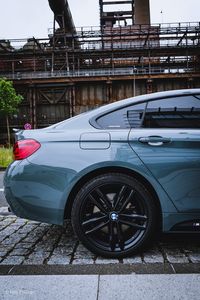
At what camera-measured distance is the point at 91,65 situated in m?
40.4

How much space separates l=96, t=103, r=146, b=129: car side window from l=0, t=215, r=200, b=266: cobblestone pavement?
1162 mm

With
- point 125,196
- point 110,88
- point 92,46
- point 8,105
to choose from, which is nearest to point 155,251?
point 125,196

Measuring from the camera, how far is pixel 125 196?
2.81 meters

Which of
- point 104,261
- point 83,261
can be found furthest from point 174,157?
point 83,261

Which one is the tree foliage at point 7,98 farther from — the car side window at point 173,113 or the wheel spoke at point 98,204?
the wheel spoke at point 98,204

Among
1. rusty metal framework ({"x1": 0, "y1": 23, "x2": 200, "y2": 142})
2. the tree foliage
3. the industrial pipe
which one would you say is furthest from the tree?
the industrial pipe

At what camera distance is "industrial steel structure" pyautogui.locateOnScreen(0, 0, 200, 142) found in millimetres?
33656

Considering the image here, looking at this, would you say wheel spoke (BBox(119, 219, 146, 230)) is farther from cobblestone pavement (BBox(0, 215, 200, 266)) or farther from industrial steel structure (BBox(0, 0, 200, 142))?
industrial steel structure (BBox(0, 0, 200, 142))

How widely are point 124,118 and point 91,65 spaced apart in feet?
127

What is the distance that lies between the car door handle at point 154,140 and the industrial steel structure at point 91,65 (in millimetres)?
30877

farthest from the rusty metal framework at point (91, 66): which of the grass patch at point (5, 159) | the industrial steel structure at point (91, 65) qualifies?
the grass patch at point (5, 159)

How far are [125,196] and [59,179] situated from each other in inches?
23.1

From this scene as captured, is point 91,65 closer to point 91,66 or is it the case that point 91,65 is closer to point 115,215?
point 91,66

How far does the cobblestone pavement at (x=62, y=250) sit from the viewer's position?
278cm
